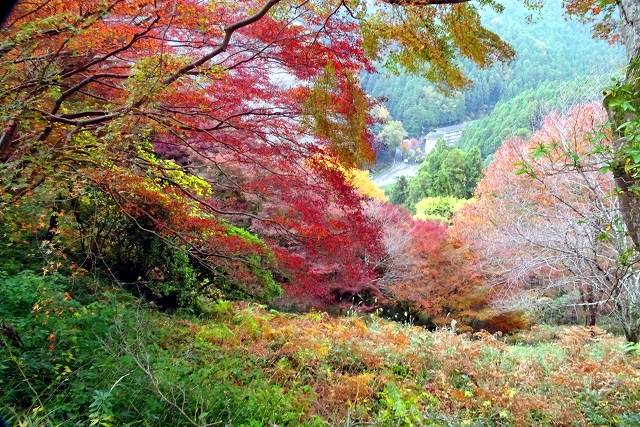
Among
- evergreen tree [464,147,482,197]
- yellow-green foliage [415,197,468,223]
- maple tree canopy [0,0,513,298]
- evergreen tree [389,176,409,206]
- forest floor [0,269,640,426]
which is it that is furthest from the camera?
evergreen tree [389,176,409,206]

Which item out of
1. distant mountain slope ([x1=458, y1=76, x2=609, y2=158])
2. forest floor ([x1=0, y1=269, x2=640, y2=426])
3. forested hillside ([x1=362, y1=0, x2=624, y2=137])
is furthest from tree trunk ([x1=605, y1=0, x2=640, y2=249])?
forested hillside ([x1=362, y1=0, x2=624, y2=137])

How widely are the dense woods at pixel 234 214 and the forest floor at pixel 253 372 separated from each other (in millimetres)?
27

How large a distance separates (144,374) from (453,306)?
12304 millimetres

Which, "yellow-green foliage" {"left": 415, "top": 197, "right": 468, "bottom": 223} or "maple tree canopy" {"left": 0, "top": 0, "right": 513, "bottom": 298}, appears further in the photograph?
"yellow-green foliage" {"left": 415, "top": 197, "right": 468, "bottom": 223}

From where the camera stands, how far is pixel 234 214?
229 inches

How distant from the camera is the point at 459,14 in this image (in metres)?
3.36

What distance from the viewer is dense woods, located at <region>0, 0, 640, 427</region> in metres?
3.04

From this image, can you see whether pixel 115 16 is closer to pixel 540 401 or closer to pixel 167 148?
pixel 167 148

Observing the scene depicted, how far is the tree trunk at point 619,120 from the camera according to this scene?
301 centimetres

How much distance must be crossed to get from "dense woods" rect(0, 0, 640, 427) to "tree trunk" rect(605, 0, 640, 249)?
0.02m

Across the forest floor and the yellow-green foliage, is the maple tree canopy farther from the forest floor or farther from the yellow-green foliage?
the yellow-green foliage

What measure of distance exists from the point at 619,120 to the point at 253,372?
3981 millimetres

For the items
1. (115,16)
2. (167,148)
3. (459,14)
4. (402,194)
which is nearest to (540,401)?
(459,14)

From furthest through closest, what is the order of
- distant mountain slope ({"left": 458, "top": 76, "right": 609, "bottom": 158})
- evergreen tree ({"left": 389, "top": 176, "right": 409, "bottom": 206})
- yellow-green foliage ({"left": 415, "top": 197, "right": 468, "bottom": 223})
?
evergreen tree ({"left": 389, "top": 176, "right": 409, "bottom": 206}) → distant mountain slope ({"left": 458, "top": 76, "right": 609, "bottom": 158}) → yellow-green foliage ({"left": 415, "top": 197, "right": 468, "bottom": 223})
